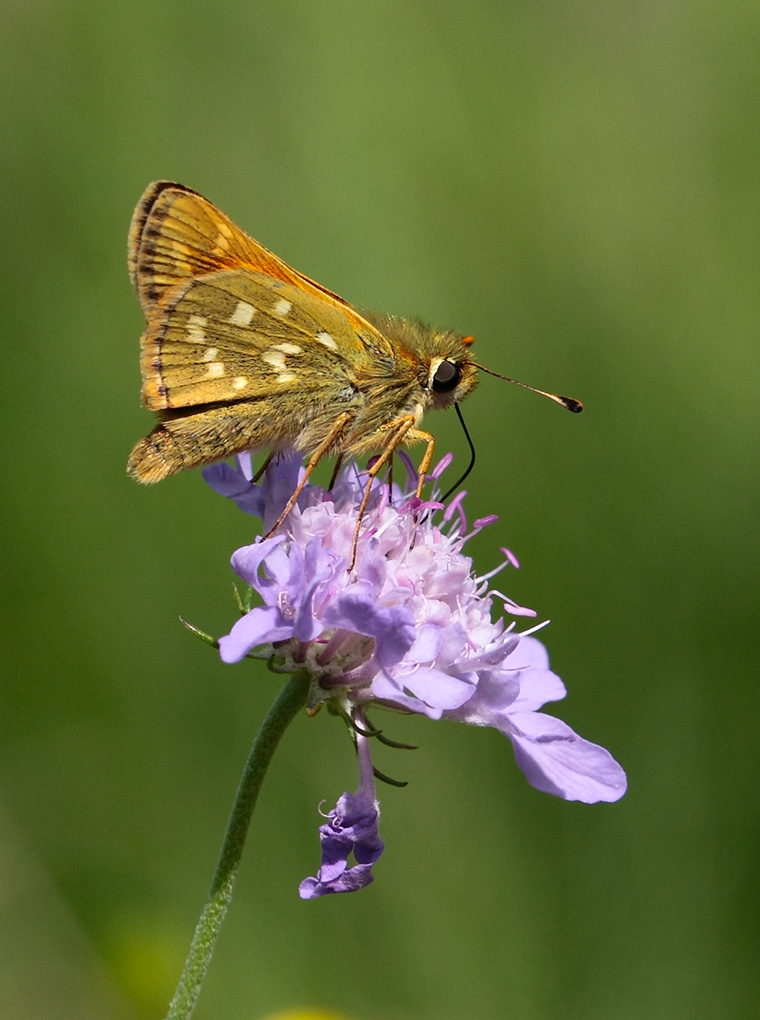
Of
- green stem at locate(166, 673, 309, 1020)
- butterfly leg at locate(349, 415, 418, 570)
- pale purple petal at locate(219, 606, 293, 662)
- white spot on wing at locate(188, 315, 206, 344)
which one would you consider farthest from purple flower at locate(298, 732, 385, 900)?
white spot on wing at locate(188, 315, 206, 344)

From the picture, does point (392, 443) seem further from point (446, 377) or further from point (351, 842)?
point (351, 842)

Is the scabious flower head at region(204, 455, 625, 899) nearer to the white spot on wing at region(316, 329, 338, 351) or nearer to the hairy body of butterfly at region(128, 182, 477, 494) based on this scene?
the hairy body of butterfly at region(128, 182, 477, 494)

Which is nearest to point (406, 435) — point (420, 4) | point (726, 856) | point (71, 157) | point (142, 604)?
point (142, 604)

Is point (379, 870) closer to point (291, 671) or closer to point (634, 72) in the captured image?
point (291, 671)

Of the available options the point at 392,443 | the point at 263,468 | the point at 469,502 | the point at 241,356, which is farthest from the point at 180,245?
the point at 469,502

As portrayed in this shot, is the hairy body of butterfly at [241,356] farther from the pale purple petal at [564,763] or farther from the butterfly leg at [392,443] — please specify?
the pale purple petal at [564,763]

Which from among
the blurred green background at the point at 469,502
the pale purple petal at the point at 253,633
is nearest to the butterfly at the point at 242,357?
the pale purple petal at the point at 253,633
